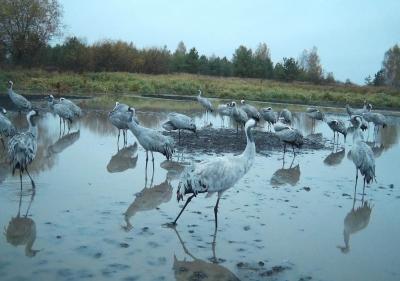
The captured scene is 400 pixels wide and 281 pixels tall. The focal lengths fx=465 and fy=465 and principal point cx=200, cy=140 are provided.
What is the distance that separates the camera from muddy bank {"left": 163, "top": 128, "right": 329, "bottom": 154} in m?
15.5

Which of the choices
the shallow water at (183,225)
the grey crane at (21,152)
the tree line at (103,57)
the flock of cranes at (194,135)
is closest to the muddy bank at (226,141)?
the flock of cranes at (194,135)

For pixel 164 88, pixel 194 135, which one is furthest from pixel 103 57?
pixel 194 135

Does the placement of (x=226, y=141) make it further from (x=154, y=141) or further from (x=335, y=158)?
(x=154, y=141)

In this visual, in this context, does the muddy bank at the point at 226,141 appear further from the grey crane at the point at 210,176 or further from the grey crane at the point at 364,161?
the grey crane at the point at 210,176

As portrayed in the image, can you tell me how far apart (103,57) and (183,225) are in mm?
49191

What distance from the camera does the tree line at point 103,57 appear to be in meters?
45.2

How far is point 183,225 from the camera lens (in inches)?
316

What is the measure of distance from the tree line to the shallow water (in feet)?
118

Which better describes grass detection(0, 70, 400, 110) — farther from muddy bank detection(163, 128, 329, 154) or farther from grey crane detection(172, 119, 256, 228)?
grey crane detection(172, 119, 256, 228)

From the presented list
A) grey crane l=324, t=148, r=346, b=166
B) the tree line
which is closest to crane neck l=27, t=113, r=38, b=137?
grey crane l=324, t=148, r=346, b=166

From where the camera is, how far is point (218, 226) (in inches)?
319

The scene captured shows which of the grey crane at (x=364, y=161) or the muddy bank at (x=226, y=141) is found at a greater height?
the grey crane at (x=364, y=161)

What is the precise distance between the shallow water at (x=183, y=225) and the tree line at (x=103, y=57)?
118 ft

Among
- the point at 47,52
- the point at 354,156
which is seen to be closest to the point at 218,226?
the point at 354,156
